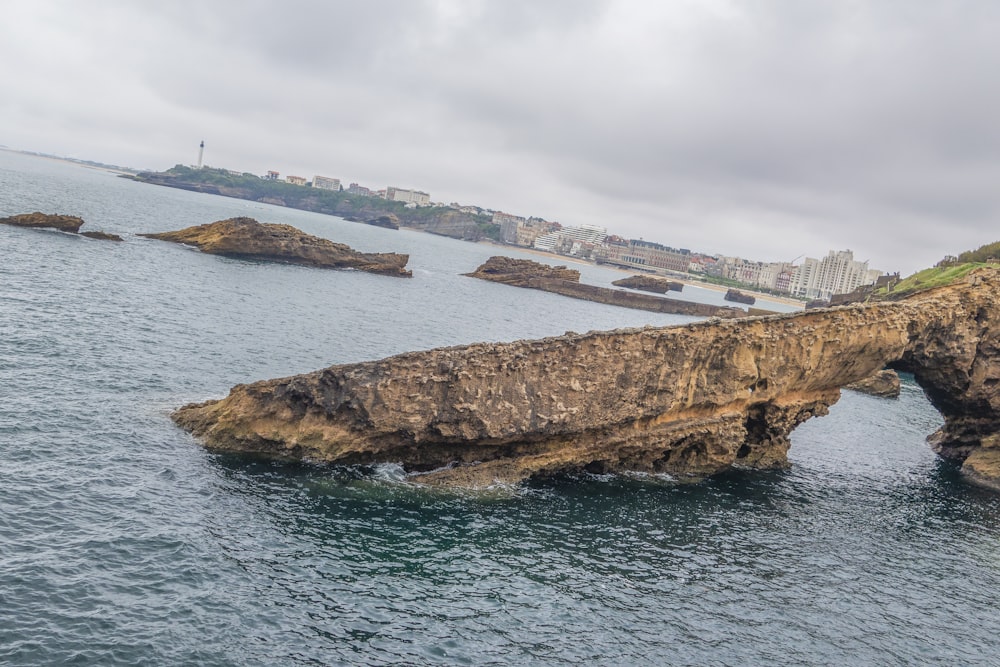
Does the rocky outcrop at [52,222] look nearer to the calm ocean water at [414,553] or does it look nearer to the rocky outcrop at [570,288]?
the calm ocean water at [414,553]

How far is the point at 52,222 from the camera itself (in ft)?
269

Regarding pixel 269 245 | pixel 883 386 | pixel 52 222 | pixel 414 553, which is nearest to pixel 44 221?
pixel 52 222

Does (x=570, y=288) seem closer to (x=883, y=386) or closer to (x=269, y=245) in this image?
(x=269, y=245)

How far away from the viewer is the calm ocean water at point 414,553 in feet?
56.1

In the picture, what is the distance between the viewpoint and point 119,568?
18.5 m

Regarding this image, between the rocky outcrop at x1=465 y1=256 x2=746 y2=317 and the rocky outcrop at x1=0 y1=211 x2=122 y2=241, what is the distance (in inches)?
2836

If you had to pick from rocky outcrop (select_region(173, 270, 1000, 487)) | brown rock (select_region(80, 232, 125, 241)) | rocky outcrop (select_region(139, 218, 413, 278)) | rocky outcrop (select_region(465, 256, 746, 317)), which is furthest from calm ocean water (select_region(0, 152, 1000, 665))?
rocky outcrop (select_region(465, 256, 746, 317))

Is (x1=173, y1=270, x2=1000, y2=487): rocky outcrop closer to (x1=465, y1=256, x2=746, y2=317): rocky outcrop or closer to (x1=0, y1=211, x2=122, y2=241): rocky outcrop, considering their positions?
(x1=0, y1=211, x2=122, y2=241): rocky outcrop

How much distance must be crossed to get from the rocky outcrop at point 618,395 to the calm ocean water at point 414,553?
138 cm

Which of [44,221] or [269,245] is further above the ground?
[269,245]

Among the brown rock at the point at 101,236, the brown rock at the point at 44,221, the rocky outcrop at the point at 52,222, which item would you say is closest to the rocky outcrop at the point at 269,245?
the brown rock at the point at 101,236

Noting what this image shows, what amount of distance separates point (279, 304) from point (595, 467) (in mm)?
42887

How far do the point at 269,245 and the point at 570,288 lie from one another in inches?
2586

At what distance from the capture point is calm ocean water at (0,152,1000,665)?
17.1m
